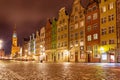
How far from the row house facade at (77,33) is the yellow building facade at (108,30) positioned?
33.3ft

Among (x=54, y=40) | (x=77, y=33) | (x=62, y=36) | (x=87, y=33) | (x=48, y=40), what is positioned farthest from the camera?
(x=48, y=40)

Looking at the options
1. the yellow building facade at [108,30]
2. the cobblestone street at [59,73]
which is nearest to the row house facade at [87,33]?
the yellow building facade at [108,30]

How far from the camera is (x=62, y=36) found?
8769 centimetres

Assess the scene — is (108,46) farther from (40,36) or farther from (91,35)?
(40,36)

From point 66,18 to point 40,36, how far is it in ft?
117

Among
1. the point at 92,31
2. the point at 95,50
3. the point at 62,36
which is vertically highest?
the point at 62,36

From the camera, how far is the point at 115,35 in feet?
187

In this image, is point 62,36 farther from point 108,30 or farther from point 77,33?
point 108,30

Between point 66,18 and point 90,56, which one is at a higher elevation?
point 66,18

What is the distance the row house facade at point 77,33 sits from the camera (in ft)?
237

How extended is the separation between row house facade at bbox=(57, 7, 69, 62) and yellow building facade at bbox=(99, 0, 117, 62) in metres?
21.9

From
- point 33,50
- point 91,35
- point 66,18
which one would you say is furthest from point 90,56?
point 33,50

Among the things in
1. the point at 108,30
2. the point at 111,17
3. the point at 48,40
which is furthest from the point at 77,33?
the point at 48,40

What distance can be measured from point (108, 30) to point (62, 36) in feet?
98.7
